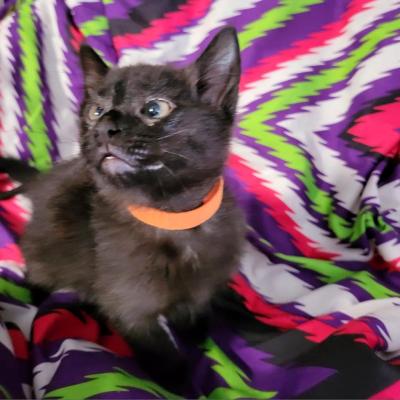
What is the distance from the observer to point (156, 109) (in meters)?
0.90

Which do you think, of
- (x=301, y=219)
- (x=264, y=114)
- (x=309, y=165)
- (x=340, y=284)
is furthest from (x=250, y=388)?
(x=264, y=114)

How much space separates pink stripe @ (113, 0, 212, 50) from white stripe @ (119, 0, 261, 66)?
2 centimetres

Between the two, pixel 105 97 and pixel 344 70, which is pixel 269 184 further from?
pixel 105 97

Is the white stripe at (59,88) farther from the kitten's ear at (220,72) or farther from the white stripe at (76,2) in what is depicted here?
the kitten's ear at (220,72)

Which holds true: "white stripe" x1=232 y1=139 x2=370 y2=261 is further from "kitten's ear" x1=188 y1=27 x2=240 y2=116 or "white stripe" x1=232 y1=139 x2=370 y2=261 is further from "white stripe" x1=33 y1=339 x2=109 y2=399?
"white stripe" x1=33 y1=339 x2=109 y2=399

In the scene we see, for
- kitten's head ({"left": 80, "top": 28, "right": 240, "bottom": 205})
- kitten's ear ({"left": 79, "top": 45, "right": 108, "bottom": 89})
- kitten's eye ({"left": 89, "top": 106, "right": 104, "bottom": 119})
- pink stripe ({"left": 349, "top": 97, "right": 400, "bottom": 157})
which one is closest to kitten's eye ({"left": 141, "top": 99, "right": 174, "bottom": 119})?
kitten's head ({"left": 80, "top": 28, "right": 240, "bottom": 205})

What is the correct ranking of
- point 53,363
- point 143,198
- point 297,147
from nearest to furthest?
1. point 143,198
2. point 53,363
3. point 297,147

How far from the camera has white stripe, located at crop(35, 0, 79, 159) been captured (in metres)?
1.53

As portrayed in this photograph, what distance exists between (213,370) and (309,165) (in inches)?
23.1

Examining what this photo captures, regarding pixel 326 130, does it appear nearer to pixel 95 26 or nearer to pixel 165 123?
pixel 165 123

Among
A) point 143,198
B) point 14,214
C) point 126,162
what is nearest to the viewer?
point 126,162

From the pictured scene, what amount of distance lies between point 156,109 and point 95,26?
72cm

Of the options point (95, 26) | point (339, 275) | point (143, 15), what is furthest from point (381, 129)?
point (95, 26)

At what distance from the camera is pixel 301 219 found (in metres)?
1.38
